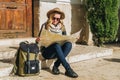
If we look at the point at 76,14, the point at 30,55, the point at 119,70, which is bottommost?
the point at 119,70

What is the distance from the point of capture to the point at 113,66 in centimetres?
809

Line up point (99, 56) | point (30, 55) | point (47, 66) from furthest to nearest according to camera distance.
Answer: point (99, 56), point (47, 66), point (30, 55)

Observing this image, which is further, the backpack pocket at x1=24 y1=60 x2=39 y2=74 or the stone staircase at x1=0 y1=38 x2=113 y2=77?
the stone staircase at x1=0 y1=38 x2=113 y2=77

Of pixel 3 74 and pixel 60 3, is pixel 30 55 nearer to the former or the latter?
pixel 3 74

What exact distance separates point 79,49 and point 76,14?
5.78ft

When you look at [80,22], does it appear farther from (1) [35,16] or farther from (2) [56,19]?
(2) [56,19]

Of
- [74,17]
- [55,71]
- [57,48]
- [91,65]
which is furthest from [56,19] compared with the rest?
[74,17]

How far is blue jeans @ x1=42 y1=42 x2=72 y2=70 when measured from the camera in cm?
662

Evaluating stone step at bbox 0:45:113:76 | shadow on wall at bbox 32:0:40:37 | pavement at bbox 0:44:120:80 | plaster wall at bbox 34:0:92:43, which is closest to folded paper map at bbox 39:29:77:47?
pavement at bbox 0:44:120:80

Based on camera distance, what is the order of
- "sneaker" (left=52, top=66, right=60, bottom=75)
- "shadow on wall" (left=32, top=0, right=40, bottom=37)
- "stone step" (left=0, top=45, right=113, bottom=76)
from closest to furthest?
1. "sneaker" (left=52, top=66, right=60, bottom=75)
2. "stone step" (left=0, top=45, right=113, bottom=76)
3. "shadow on wall" (left=32, top=0, right=40, bottom=37)

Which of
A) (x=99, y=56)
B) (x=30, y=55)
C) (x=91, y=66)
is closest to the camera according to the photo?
(x=30, y=55)

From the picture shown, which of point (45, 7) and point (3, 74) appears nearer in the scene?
point (3, 74)

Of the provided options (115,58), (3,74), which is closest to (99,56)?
(115,58)

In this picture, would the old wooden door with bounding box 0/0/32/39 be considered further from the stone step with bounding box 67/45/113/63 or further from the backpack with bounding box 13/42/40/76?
the backpack with bounding box 13/42/40/76
